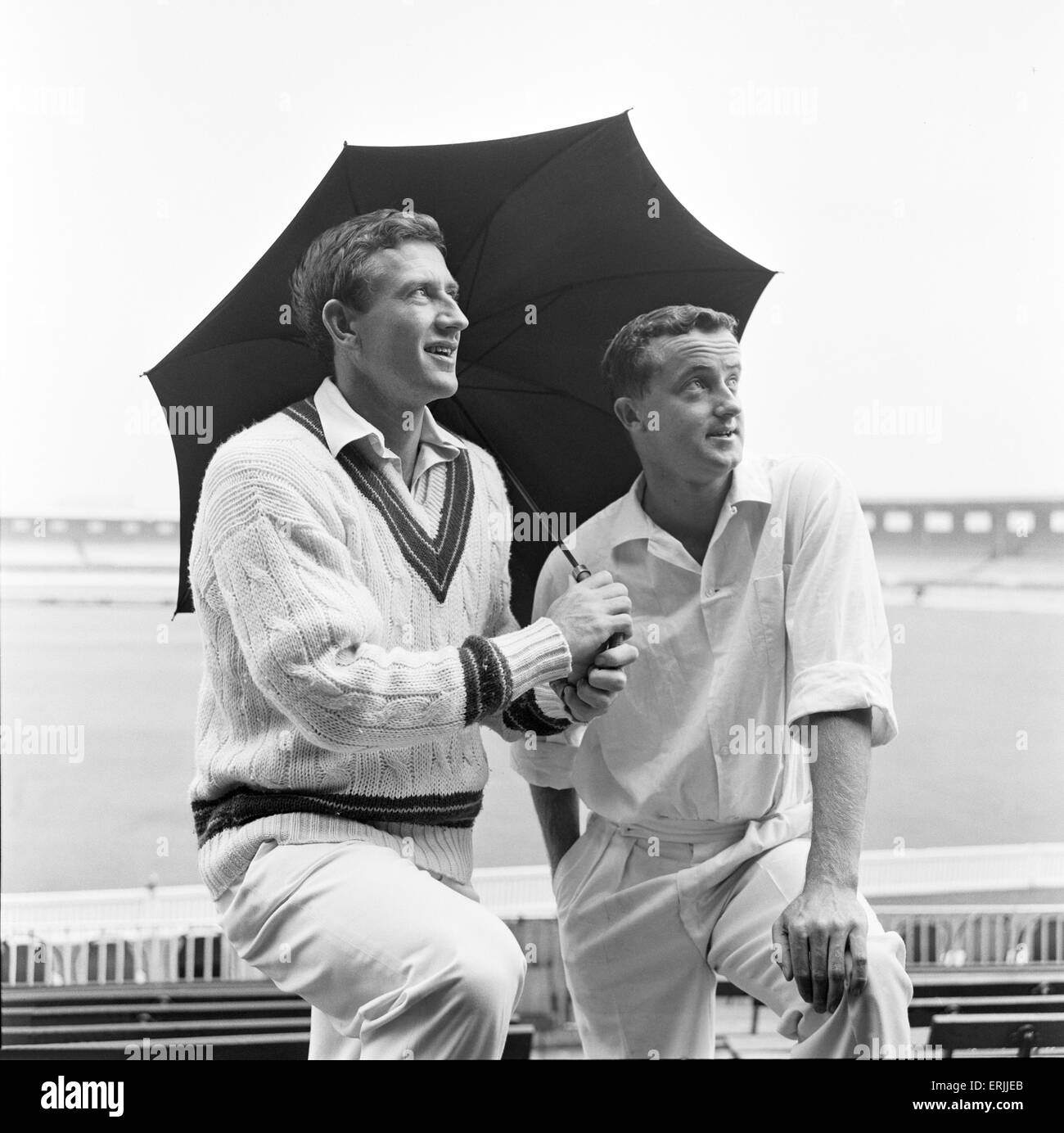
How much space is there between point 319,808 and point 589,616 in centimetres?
60

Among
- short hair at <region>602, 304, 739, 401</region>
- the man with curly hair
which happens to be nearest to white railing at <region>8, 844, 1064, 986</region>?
the man with curly hair

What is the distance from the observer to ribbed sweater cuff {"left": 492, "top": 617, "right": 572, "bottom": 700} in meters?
2.15

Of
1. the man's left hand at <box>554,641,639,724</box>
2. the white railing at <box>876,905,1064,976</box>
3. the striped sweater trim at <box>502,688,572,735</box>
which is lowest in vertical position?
the white railing at <box>876,905,1064,976</box>

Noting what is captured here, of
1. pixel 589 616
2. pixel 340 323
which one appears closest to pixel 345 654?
pixel 589 616

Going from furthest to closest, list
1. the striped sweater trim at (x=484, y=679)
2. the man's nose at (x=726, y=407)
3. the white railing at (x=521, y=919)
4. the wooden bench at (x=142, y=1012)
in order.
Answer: the white railing at (x=521, y=919) < the wooden bench at (x=142, y=1012) < the man's nose at (x=726, y=407) < the striped sweater trim at (x=484, y=679)

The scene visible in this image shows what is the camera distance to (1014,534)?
3.06 meters

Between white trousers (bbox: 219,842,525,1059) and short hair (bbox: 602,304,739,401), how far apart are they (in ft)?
3.57

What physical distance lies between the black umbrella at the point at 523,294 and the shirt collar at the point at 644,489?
47 mm

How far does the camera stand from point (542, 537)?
2619 mm

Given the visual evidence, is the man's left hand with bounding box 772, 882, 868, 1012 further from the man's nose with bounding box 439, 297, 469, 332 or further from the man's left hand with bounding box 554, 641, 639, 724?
the man's nose with bounding box 439, 297, 469, 332

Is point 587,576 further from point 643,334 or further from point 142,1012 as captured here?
point 142,1012

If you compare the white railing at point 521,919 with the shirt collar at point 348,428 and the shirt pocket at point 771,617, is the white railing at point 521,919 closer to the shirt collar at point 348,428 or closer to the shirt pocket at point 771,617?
the shirt pocket at point 771,617

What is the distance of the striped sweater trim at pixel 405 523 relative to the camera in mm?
2322

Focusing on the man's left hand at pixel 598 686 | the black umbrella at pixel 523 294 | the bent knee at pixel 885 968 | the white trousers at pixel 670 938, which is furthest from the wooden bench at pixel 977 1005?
the black umbrella at pixel 523 294
